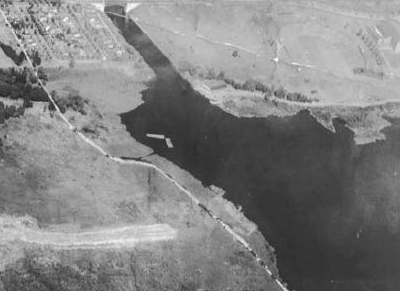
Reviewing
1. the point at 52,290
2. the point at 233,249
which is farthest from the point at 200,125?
the point at 52,290

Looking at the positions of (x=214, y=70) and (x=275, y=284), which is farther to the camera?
(x=214, y=70)

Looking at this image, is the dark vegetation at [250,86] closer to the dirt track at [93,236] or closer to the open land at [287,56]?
the open land at [287,56]

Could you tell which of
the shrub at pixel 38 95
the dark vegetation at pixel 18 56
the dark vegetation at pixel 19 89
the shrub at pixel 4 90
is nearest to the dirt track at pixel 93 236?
the dark vegetation at pixel 19 89

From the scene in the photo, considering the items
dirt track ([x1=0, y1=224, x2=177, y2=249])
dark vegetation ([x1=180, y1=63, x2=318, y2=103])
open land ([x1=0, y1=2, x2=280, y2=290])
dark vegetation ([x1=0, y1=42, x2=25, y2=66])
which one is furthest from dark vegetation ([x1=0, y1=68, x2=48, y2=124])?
dark vegetation ([x1=180, y1=63, x2=318, y2=103])

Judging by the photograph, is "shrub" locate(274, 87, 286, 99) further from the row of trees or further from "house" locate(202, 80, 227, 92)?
the row of trees

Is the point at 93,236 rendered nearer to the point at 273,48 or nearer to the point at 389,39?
the point at 273,48

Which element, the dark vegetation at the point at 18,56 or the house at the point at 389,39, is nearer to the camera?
the dark vegetation at the point at 18,56

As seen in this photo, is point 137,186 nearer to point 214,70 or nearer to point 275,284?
point 275,284
